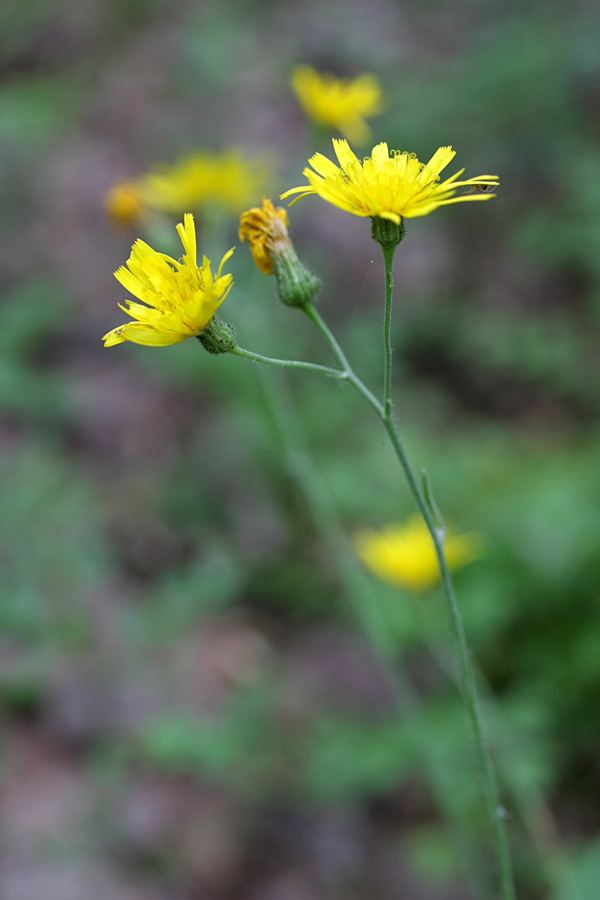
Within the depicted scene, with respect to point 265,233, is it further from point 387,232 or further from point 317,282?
point 387,232

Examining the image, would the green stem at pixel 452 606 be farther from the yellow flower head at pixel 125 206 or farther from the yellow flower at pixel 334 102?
→ the yellow flower at pixel 334 102

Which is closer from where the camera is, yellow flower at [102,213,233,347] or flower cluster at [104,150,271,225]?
yellow flower at [102,213,233,347]

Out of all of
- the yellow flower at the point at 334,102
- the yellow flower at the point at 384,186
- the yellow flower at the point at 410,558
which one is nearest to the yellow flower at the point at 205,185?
the yellow flower at the point at 334,102

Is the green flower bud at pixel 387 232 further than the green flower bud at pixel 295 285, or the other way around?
the green flower bud at pixel 295 285

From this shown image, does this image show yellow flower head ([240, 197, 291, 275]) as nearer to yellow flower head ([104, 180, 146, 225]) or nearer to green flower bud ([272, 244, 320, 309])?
green flower bud ([272, 244, 320, 309])

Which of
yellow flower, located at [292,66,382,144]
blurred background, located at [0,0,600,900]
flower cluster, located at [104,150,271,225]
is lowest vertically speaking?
blurred background, located at [0,0,600,900]

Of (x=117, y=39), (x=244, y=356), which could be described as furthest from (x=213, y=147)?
(x=244, y=356)

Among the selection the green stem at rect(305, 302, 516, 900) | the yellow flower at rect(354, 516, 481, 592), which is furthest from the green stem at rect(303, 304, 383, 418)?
the yellow flower at rect(354, 516, 481, 592)

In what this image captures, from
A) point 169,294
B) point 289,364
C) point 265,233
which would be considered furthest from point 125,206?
point 289,364
